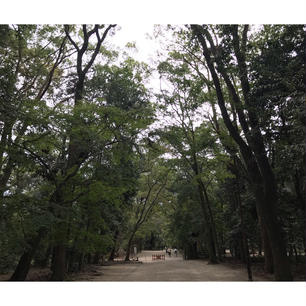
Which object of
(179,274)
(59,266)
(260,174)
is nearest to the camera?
(260,174)

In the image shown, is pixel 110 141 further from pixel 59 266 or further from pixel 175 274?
pixel 175 274

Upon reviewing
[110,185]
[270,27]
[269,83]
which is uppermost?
[270,27]

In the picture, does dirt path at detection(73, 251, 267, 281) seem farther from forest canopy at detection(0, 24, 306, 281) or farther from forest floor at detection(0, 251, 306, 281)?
forest canopy at detection(0, 24, 306, 281)

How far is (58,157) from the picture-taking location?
744 cm

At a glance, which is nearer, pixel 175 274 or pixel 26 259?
pixel 26 259

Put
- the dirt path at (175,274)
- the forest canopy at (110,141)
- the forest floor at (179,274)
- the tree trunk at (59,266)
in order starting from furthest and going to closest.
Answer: the dirt path at (175,274), the forest floor at (179,274), the tree trunk at (59,266), the forest canopy at (110,141)

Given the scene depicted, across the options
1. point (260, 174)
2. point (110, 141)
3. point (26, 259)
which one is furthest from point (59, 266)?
point (260, 174)

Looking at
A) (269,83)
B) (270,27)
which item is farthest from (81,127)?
(270,27)

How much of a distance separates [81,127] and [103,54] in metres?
6.89

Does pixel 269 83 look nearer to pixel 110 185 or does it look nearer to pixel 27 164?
pixel 110 185

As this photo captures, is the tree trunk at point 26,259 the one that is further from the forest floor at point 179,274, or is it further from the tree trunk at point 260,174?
the tree trunk at point 260,174

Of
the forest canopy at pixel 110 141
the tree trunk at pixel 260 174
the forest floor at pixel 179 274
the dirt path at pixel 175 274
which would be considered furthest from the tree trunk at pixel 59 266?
the tree trunk at pixel 260 174

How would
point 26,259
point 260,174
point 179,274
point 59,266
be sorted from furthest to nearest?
1. point 179,274
2. point 59,266
3. point 26,259
4. point 260,174

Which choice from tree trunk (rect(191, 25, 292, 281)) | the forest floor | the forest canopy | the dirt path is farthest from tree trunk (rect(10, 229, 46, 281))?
tree trunk (rect(191, 25, 292, 281))
